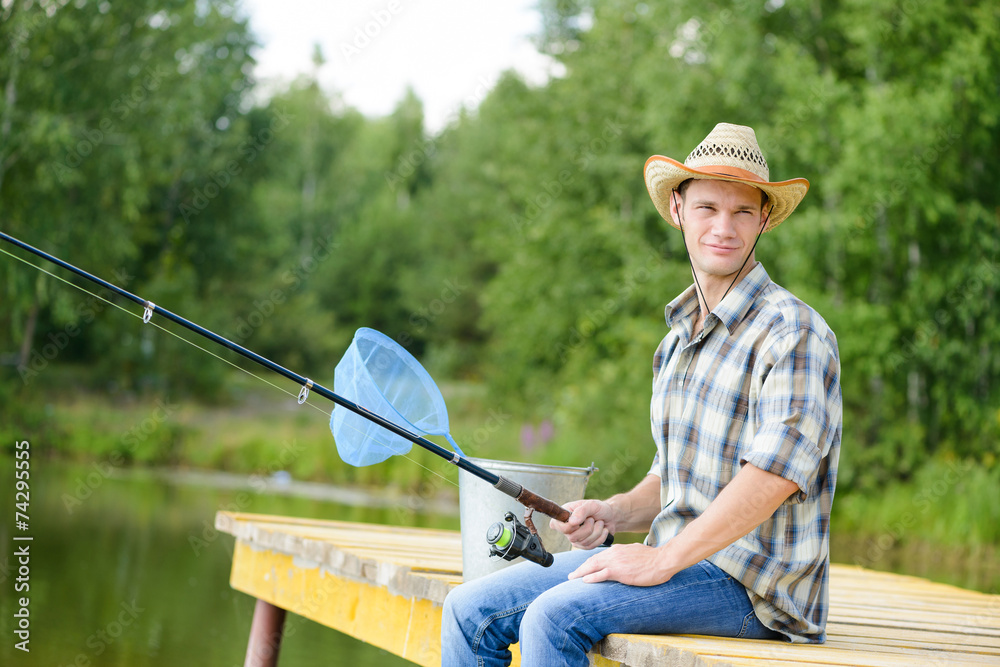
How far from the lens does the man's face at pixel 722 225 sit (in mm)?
2023

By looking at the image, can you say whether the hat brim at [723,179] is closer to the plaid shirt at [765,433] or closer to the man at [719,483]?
the man at [719,483]

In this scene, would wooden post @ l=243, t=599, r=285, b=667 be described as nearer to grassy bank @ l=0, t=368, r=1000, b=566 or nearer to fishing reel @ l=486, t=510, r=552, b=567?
fishing reel @ l=486, t=510, r=552, b=567

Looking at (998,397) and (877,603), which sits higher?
(998,397)

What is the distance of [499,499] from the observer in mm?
2266

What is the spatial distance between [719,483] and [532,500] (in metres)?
0.38

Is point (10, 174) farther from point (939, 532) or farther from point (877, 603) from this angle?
point (877, 603)

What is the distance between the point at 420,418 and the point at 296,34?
799 inches

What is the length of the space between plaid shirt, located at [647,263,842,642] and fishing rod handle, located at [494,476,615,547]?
0.20 metres

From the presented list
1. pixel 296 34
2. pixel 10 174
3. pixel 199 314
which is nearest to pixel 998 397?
pixel 10 174

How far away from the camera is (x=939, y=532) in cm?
896

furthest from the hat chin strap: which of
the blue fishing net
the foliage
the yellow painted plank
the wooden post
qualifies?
the foliage

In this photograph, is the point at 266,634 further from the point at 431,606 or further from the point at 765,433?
the point at 765,433

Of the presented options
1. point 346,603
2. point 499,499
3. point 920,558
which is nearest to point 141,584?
point 346,603

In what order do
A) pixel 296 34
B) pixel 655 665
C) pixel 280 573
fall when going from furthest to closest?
pixel 296 34 → pixel 280 573 → pixel 655 665
